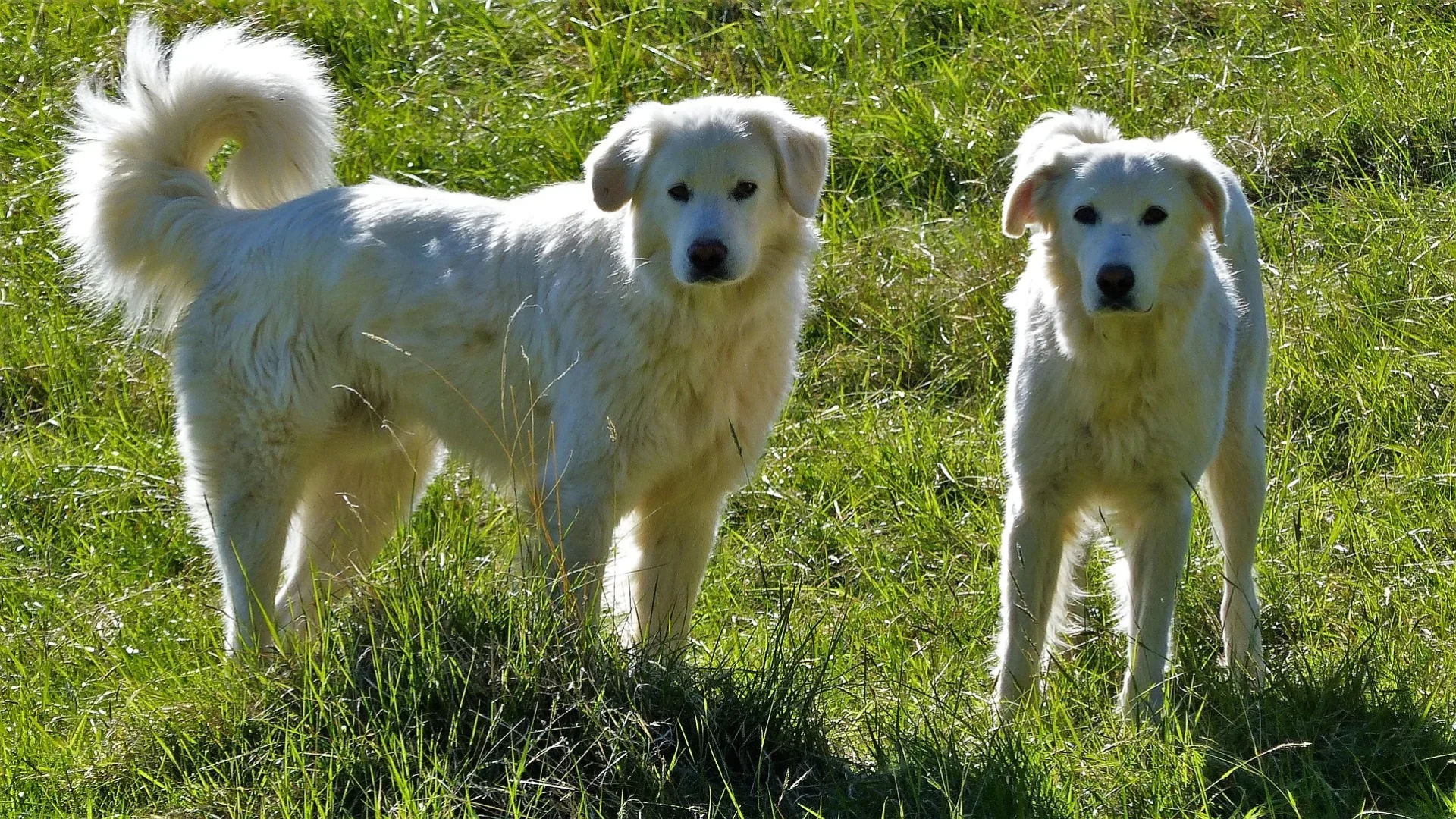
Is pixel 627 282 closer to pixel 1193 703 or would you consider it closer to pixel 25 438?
pixel 1193 703

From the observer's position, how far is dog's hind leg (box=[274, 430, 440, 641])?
5.24m

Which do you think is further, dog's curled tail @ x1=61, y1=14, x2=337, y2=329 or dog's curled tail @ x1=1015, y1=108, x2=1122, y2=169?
dog's curled tail @ x1=61, y1=14, x2=337, y2=329

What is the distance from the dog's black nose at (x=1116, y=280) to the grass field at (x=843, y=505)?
1.08 meters

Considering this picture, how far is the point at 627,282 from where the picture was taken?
4.49m

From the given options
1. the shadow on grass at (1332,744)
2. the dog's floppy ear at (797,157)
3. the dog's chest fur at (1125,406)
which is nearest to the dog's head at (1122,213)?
the dog's chest fur at (1125,406)

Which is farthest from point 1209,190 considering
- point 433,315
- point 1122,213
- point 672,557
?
point 433,315

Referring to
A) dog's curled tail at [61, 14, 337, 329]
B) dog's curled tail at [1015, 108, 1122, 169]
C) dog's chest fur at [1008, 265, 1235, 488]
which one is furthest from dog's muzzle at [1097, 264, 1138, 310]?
dog's curled tail at [61, 14, 337, 329]

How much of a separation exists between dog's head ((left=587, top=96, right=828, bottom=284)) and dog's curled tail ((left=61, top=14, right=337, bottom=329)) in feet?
4.67

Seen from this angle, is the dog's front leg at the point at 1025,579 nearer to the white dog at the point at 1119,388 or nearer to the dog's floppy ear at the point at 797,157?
the white dog at the point at 1119,388

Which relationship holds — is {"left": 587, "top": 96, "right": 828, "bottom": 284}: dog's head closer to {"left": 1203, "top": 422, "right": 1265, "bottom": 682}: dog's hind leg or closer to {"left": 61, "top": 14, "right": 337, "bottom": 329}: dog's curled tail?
{"left": 61, "top": 14, "right": 337, "bottom": 329}: dog's curled tail

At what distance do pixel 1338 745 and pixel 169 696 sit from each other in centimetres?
298

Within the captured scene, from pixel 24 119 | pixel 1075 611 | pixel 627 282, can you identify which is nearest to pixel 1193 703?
pixel 1075 611

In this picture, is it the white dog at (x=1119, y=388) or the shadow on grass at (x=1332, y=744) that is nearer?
the shadow on grass at (x=1332, y=744)

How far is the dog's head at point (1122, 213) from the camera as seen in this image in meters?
4.10
